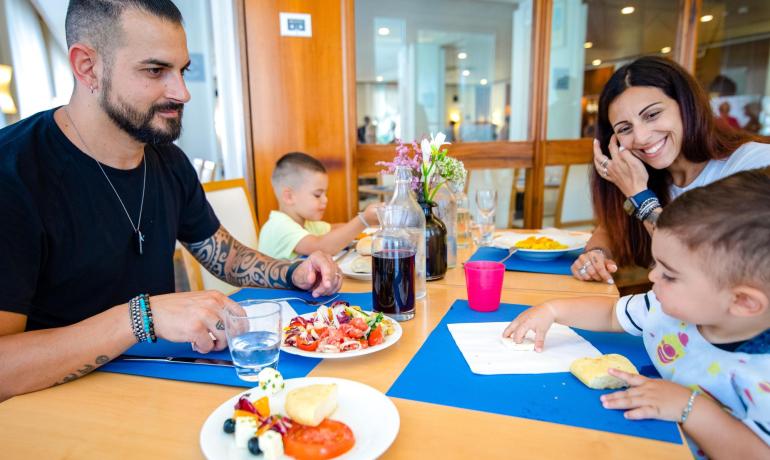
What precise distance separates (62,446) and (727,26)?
6195mm

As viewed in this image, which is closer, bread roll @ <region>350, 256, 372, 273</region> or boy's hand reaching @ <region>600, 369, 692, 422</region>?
boy's hand reaching @ <region>600, 369, 692, 422</region>

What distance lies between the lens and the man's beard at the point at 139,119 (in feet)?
3.88

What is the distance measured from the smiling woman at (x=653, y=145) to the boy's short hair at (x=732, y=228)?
698 millimetres

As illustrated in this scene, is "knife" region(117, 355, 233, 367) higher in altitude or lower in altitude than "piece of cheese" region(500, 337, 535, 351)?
lower

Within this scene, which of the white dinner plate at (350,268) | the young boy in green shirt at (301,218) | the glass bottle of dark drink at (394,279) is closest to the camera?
the glass bottle of dark drink at (394,279)

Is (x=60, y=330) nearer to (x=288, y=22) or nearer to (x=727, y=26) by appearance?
(x=288, y=22)

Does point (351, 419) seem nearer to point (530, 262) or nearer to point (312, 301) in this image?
point (312, 301)

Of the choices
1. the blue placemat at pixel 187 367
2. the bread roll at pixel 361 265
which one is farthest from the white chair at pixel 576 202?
the blue placemat at pixel 187 367

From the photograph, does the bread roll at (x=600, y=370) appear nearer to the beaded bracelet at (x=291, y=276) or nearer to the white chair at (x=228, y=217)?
the beaded bracelet at (x=291, y=276)

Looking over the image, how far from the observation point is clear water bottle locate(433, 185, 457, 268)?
65.2 inches

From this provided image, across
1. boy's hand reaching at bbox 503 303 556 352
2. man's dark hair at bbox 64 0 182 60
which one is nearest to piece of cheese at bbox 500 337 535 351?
boy's hand reaching at bbox 503 303 556 352

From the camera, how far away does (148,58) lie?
1.18m

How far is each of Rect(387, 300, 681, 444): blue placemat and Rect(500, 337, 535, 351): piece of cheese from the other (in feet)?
0.33

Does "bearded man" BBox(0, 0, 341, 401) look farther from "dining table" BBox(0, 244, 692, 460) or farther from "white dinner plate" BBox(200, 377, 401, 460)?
"white dinner plate" BBox(200, 377, 401, 460)
